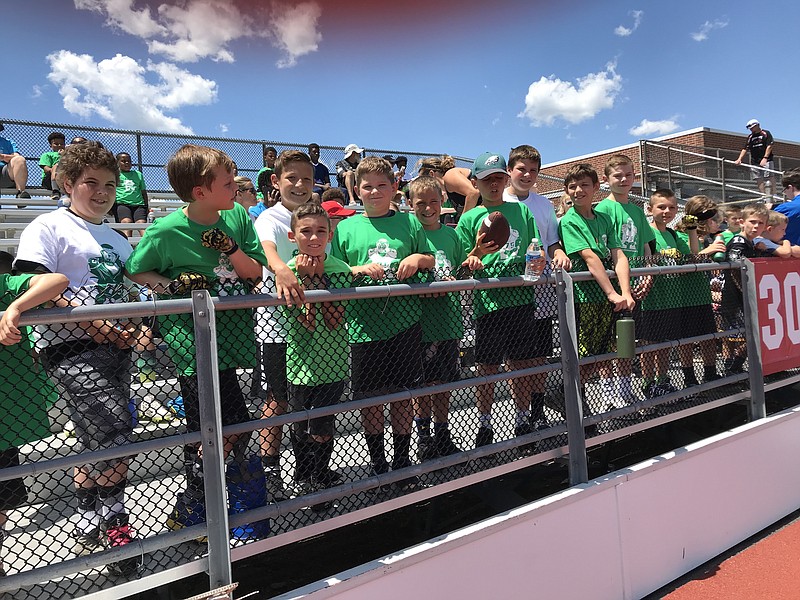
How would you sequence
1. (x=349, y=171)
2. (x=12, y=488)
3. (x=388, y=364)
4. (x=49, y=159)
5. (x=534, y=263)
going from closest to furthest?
(x=12, y=488) < (x=388, y=364) < (x=534, y=263) < (x=49, y=159) < (x=349, y=171)

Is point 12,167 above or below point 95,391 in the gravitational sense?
above

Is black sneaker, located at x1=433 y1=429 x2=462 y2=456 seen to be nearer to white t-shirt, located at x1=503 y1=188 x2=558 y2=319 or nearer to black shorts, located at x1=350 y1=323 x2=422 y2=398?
black shorts, located at x1=350 y1=323 x2=422 y2=398

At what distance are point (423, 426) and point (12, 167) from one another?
10.7 metres

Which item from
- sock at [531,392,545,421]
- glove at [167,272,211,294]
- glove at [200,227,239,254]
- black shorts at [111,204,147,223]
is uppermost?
black shorts at [111,204,147,223]

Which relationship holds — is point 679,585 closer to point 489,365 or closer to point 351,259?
point 489,365

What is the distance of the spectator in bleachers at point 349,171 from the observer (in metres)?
11.4

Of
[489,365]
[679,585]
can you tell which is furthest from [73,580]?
[679,585]

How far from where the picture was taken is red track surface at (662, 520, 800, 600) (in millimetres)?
3367

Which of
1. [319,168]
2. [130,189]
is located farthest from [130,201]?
[319,168]

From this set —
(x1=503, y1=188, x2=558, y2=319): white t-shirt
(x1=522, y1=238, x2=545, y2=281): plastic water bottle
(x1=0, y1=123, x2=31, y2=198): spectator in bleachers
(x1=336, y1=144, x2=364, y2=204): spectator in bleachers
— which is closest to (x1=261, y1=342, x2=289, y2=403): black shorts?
(x1=522, y1=238, x2=545, y2=281): plastic water bottle

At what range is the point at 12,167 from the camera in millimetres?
10656

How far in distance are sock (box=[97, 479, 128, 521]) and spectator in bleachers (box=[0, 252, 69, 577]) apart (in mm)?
261

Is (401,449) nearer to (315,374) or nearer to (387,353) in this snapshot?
(387,353)

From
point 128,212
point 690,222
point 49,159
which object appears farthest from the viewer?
point 49,159
